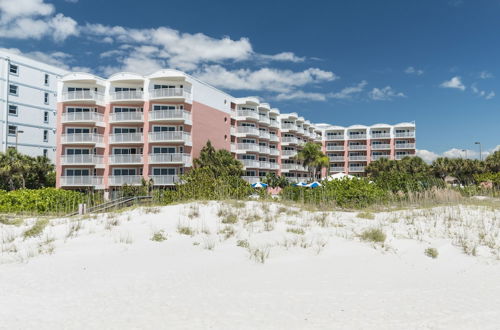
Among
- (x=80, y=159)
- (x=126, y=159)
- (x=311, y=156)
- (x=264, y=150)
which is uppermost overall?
(x=264, y=150)

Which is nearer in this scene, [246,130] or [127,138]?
[127,138]

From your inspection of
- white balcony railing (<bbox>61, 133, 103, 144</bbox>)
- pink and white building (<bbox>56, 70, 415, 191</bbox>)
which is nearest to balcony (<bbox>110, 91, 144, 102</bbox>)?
pink and white building (<bbox>56, 70, 415, 191</bbox>)

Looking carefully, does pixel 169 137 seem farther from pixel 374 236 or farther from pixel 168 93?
pixel 374 236

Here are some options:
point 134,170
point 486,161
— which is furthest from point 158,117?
point 486,161

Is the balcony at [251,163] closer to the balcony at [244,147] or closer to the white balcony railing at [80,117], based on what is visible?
the balcony at [244,147]

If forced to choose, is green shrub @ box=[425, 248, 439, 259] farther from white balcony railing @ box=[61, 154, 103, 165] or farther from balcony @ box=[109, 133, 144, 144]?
white balcony railing @ box=[61, 154, 103, 165]

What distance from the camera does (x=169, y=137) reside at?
44.8 metres

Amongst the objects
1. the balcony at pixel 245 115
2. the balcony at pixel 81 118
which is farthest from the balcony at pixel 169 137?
the balcony at pixel 245 115

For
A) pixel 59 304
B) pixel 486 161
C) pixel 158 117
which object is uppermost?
pixel 158 117

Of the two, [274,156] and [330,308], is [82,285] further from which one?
[274,156]

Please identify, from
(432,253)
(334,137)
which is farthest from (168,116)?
(334,137)

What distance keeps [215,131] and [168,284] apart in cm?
4613

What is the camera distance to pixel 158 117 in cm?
4522

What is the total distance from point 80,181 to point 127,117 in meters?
9.70
